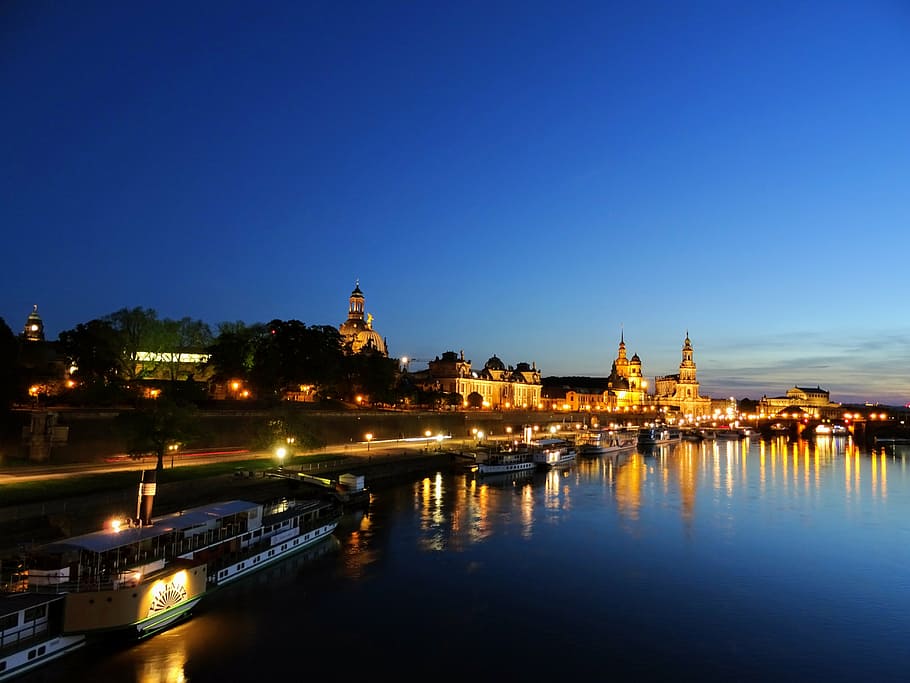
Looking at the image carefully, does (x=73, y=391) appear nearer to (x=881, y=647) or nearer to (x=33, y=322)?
(x=881, y=647)

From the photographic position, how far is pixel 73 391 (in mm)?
57219

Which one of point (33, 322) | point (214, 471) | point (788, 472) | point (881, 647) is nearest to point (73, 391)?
point (214, 471)

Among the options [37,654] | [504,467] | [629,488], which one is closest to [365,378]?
[504,467]

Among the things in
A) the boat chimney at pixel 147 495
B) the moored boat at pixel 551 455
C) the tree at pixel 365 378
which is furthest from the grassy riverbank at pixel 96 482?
the tree at pixel 365 378

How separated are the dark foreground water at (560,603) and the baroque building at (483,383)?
348ft

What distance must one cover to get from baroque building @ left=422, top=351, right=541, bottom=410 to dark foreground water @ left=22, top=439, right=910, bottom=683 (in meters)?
106

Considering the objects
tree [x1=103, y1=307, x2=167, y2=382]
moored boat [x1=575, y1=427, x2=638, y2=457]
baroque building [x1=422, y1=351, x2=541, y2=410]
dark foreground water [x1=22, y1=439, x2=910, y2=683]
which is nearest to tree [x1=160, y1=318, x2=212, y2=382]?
tree [x1=103, y1=307, x2=167, y2=382]

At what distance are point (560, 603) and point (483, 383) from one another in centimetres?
14174

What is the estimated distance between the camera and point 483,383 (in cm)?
16750

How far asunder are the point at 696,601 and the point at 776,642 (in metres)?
4.16

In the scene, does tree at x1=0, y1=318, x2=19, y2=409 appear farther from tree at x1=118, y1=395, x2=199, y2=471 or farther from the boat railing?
the boat railing

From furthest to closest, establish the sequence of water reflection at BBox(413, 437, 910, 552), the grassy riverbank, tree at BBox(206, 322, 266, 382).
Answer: tree at BBox(206, 322, 266, 382)
water reflection at BBox(413, 437, 910, 552)
the grassy riverbank

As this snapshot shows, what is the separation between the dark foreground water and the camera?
65.6 feet

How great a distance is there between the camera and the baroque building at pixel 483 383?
15762 cm
